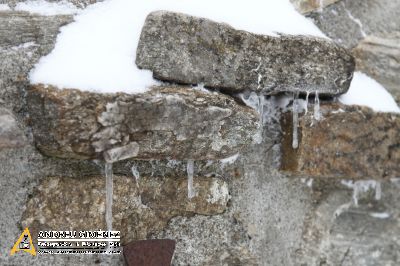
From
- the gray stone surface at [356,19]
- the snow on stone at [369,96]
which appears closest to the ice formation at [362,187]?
the snow on stone at [369,96]

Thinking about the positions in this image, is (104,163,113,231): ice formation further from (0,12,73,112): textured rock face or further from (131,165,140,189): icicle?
(0,12,73,112): textured rock face

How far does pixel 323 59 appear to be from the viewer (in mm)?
1191

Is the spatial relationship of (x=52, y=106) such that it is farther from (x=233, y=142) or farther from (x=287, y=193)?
(x=287, y=193)

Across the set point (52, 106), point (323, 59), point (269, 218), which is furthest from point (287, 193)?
point (52, 106)

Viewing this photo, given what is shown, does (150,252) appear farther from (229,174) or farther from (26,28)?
(26,28)

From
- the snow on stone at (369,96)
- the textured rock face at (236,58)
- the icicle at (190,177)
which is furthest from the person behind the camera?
the snow on stone at (369,96)

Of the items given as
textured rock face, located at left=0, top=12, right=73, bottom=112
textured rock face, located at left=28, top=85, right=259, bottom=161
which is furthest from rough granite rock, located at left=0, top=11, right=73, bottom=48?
textured rock face, located at left=28, top=85, right=259, bottom=161

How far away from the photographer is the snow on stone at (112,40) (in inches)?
36.8

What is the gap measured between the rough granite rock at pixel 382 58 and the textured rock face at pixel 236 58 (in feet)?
0.83

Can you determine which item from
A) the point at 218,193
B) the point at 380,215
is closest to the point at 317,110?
the point at 218,193

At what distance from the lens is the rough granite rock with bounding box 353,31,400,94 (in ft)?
4.82

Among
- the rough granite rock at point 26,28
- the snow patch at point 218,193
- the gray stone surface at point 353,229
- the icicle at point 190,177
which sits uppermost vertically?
the rough granite rock at point 26,28

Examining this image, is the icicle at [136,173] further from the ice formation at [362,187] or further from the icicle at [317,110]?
the ice formation at [362,187]

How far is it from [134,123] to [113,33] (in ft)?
0.67
